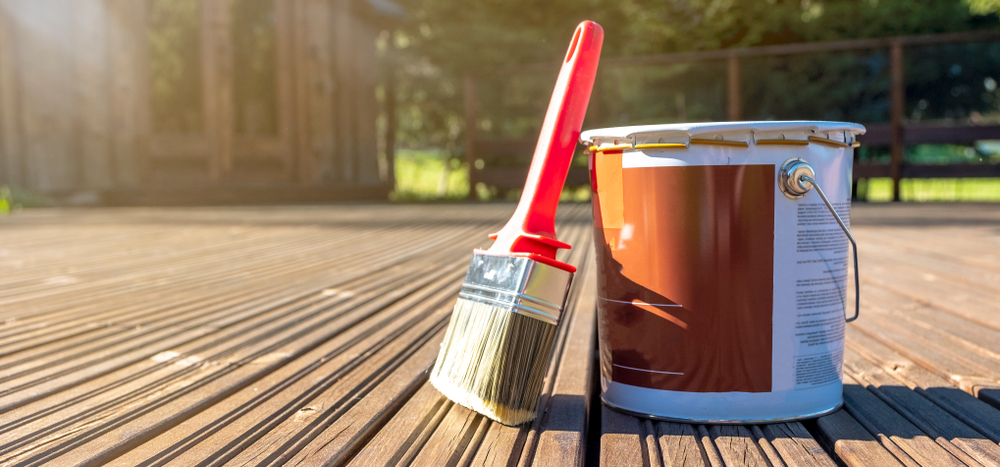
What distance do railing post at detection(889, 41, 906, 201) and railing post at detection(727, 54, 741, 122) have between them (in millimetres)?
1351

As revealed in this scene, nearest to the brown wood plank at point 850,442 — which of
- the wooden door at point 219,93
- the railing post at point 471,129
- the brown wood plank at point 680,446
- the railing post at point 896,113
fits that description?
the brown wood plank at point 680,446

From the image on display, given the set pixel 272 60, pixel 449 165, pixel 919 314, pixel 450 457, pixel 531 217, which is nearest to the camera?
pixel 450 457

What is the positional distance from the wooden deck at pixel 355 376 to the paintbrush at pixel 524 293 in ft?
0.18

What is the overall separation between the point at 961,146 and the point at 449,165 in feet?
24.7

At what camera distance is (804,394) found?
996mm

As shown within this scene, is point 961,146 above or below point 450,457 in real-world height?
above

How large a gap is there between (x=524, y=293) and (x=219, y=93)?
317 inches

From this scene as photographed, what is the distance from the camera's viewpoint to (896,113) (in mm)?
6547

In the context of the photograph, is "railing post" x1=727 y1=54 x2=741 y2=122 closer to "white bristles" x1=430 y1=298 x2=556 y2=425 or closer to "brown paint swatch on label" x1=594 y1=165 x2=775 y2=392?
"brown paint swatch on label" x1=594 y1=165 x2=775 y2=392

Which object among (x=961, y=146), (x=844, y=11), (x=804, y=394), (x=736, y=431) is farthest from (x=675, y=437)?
(x=844, y=11)

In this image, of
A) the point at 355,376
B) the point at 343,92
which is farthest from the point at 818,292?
the point at 343,92

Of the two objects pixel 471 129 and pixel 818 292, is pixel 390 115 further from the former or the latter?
pixel 818 292

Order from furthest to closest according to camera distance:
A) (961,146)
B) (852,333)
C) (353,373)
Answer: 1. (961,146)
2. (852,333)
3. (353,373)

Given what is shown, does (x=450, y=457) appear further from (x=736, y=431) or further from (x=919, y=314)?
(x=919, y=314)
